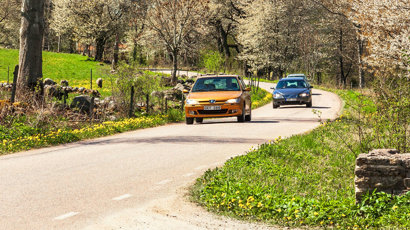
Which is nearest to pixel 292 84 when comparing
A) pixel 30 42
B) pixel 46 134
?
pixel 30 42

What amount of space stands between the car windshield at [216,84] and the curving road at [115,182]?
15.6 feet

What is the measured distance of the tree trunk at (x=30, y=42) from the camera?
18.9 meters

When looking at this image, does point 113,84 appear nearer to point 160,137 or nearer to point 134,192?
point 160,137

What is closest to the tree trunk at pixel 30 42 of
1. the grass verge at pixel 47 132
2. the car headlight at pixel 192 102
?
the grass verge at pixel 47 132

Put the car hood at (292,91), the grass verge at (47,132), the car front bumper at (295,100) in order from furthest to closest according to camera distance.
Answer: the car hood at (292,91) → the car front bumper at (295,100) → the grass verge at (47,132)

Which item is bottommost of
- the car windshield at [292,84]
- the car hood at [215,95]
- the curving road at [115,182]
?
the curving road at [115,182]

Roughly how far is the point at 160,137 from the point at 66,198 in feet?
25.4

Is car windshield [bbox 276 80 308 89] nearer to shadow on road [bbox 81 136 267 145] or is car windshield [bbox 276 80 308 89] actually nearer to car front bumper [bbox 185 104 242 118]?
car front bumper [bbox 185 104 242 118]

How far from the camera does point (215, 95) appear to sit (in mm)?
18672

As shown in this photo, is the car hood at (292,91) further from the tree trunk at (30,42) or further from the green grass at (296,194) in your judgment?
the green grass at (296,194)

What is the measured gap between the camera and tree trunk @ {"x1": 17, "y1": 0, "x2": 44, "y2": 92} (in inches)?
746

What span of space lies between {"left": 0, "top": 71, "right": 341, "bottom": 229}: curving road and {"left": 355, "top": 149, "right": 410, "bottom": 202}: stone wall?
1.61m

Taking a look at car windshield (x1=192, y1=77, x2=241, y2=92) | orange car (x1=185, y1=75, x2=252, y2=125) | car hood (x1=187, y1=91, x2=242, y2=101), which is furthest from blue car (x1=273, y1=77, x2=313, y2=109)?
car hood (x1=187, y1=91, x2=242, y2=101)

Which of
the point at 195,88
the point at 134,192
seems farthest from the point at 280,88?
the point at 134,192
